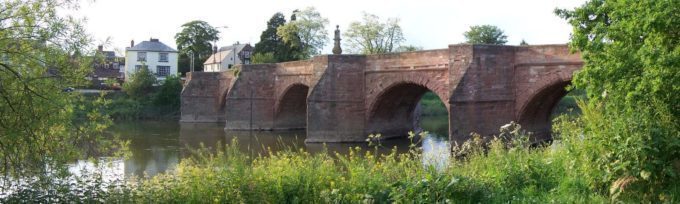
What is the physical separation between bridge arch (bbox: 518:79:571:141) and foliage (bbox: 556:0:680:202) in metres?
11.9

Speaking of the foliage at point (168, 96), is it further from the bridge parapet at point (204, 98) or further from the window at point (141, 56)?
the window at point (141, 56)

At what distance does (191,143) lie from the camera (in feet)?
83.9

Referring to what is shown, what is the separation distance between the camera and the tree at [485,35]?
63.9 metres

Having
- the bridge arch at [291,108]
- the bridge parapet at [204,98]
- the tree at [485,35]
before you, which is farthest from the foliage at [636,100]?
the tree at [485,35]

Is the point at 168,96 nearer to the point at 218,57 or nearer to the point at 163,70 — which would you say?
the point at 163,70

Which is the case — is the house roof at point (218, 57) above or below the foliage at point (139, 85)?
above

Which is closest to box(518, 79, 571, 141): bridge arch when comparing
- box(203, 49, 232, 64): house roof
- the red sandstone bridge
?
the red sandstone bridge

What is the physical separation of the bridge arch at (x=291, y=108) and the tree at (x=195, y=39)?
35.8 meters

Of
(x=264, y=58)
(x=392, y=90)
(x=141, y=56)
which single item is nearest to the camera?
(x=392, y=90)

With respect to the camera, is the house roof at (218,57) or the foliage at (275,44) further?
the house roof at (218,57)

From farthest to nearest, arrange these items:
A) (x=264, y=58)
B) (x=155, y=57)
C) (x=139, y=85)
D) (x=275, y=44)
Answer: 1. (x=155, y=57)
2. (x=275, y=44)
3. (x=264, y=58)
4. (x=139, y=85)

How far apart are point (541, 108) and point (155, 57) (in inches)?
1977

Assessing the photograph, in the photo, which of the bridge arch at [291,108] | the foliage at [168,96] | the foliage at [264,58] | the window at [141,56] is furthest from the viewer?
the window at [141,56]

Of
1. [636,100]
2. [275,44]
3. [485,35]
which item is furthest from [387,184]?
[485,35]
